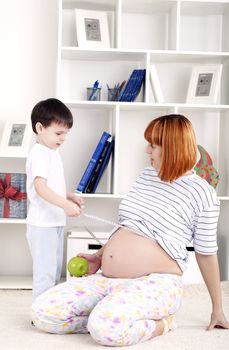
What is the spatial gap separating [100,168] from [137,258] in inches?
45.8

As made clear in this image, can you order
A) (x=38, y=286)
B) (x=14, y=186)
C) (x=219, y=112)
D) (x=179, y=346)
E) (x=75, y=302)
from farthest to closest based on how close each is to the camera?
(x=219, y=112)
(x=14, y=186)
(x=38, y=286)
(x=75, y=302)
(x=179, y=346)

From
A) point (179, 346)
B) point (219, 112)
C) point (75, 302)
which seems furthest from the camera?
point (219, 112)

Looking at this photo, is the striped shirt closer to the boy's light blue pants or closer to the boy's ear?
the boy's light blue pants

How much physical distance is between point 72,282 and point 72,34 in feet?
5.19

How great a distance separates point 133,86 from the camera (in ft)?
10.4

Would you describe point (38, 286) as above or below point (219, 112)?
below

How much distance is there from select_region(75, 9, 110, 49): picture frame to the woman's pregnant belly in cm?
135

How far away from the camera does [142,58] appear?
326 cm

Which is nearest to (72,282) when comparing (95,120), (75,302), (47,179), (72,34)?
(75,302)

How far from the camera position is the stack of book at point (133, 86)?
3.16 metres

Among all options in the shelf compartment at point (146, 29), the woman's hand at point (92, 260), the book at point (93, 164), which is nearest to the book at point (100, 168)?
the book at point (93, 164)

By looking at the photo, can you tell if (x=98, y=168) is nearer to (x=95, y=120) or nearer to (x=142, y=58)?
(x=95, y=120)

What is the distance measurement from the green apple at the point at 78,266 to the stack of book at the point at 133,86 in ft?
3.71

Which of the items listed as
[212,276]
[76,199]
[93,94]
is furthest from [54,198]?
[93,94]
